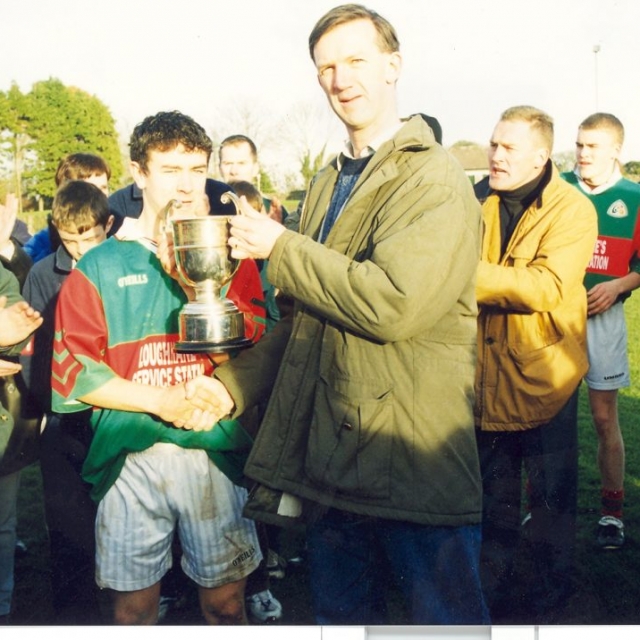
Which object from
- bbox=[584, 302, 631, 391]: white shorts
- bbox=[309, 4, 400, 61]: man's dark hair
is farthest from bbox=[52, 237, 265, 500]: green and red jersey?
bbox=[584, 302, 631, 391]: white shorts

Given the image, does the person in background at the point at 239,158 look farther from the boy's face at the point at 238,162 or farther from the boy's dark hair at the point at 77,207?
the boy's dark hair at the point at 77,207

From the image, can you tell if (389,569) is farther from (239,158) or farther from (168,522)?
(239,158)

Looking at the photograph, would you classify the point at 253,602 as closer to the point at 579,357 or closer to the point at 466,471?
the point at 466,471

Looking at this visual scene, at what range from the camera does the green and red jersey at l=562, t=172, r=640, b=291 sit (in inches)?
88.3

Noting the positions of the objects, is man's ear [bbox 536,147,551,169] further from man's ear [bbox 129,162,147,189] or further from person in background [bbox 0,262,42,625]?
person in background [bbox 0,262,42,625]

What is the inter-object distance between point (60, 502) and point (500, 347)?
4.61ft

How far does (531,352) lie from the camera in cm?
209

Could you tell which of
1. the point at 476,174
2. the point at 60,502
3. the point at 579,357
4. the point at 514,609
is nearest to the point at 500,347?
the point at 579,357

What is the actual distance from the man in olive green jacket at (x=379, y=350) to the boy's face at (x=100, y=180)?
0.83 meters

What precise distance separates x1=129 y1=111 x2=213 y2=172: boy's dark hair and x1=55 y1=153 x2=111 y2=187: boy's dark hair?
1.31ft

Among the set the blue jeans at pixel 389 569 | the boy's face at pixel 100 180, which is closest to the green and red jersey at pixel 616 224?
the blue jeans at pixel 389 569

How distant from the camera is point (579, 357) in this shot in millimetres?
2133

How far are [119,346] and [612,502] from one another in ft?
5.26

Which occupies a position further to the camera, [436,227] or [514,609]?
[514,609]
